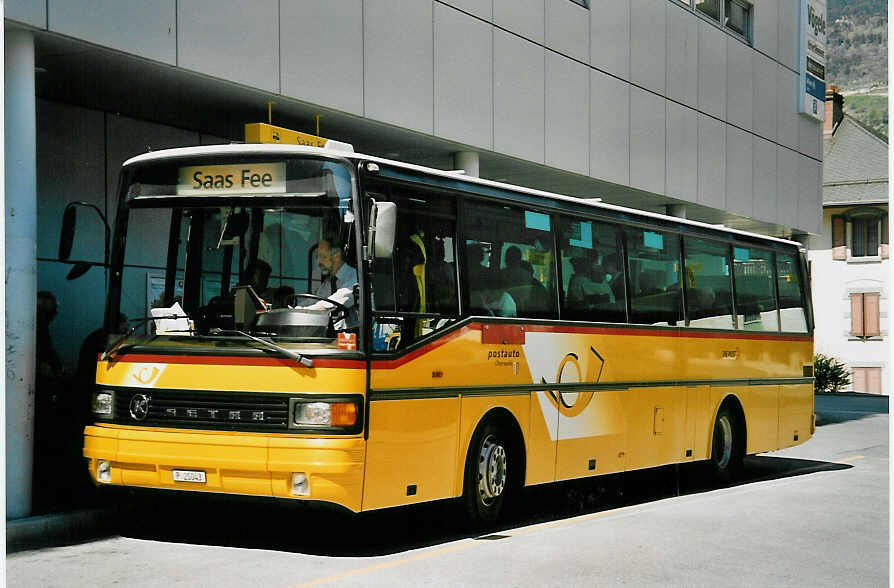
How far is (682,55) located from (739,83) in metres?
3.20

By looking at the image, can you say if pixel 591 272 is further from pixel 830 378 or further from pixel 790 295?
pixel 830 378

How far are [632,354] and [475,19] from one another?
700cm

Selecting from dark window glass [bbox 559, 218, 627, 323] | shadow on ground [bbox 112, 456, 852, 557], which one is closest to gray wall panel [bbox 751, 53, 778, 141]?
shadow on ground [bbox 112, 456, 852, 557]

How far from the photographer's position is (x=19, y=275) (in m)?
10.7

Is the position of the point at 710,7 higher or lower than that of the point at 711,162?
higher

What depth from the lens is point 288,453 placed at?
8758mm

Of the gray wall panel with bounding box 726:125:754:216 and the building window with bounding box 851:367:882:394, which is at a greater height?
the gray wall panel with bounding box 726:125:754:216

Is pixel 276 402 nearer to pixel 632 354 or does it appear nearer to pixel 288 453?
pixel 288 453

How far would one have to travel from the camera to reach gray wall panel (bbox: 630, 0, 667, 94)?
2344 cm

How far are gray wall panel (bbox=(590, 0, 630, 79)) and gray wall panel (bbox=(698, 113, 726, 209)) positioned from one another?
3.72 m

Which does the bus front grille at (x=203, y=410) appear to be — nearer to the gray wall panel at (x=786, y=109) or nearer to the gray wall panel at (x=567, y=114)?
the gray wall panel at (x=567, y=114)

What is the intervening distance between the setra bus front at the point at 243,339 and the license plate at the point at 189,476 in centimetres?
1

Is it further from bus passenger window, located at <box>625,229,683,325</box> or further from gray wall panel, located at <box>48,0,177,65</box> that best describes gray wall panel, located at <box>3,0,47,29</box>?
bus passenger window, located at <box>625,229,683,325</box>

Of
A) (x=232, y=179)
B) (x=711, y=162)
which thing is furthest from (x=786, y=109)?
(x=232, y=179)
